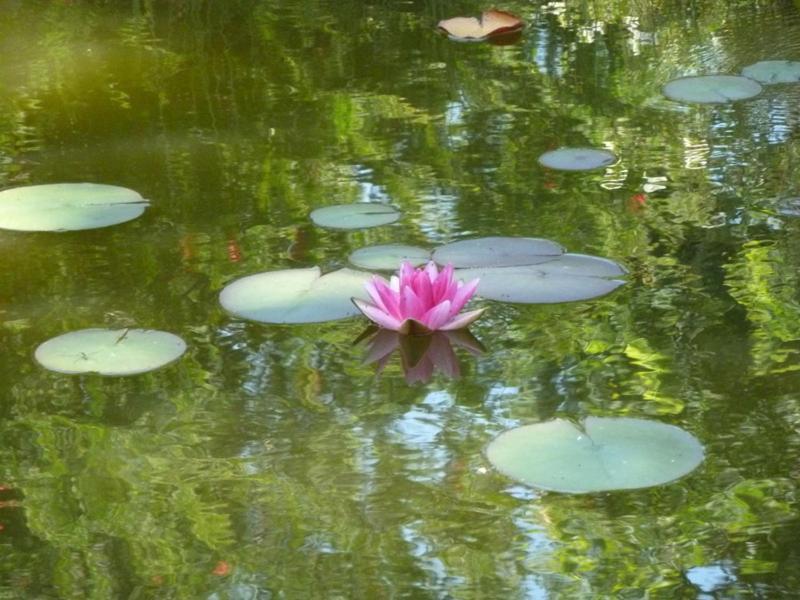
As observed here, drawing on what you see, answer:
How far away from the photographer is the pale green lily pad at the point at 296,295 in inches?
78.8

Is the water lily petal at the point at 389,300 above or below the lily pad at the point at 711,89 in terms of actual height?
below

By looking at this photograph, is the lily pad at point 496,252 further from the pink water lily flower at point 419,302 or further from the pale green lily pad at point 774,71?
the pale green lily pad at point 774,71

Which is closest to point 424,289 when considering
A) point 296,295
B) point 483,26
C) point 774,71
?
point 296,295

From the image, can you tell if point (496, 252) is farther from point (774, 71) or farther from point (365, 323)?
point (774, 71)

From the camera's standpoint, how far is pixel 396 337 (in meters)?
1.94

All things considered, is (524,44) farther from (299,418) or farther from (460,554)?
(460,554)

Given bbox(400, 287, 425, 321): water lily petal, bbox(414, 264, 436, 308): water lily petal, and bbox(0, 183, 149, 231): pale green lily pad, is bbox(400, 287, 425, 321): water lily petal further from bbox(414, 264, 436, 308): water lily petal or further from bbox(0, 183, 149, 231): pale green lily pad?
bbox(0, 183, 149, 231): pale green lily pad

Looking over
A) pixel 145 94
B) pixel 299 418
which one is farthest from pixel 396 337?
pixel 145 94

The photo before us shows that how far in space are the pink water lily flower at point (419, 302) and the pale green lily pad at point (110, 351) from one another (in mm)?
266

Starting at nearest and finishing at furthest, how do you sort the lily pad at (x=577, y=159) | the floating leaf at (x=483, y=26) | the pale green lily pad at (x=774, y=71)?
the lily pad at (x=577, y=159), the pale green lily pad at (x=774, y=71), the floating leaf at (x=483, y=26)

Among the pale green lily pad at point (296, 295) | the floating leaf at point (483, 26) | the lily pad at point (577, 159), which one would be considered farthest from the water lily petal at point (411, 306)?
the floating leaf at point (483, 26)

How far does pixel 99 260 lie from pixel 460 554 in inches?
41.4

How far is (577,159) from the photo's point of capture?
2652mm

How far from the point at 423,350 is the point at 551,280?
10.9 inches
